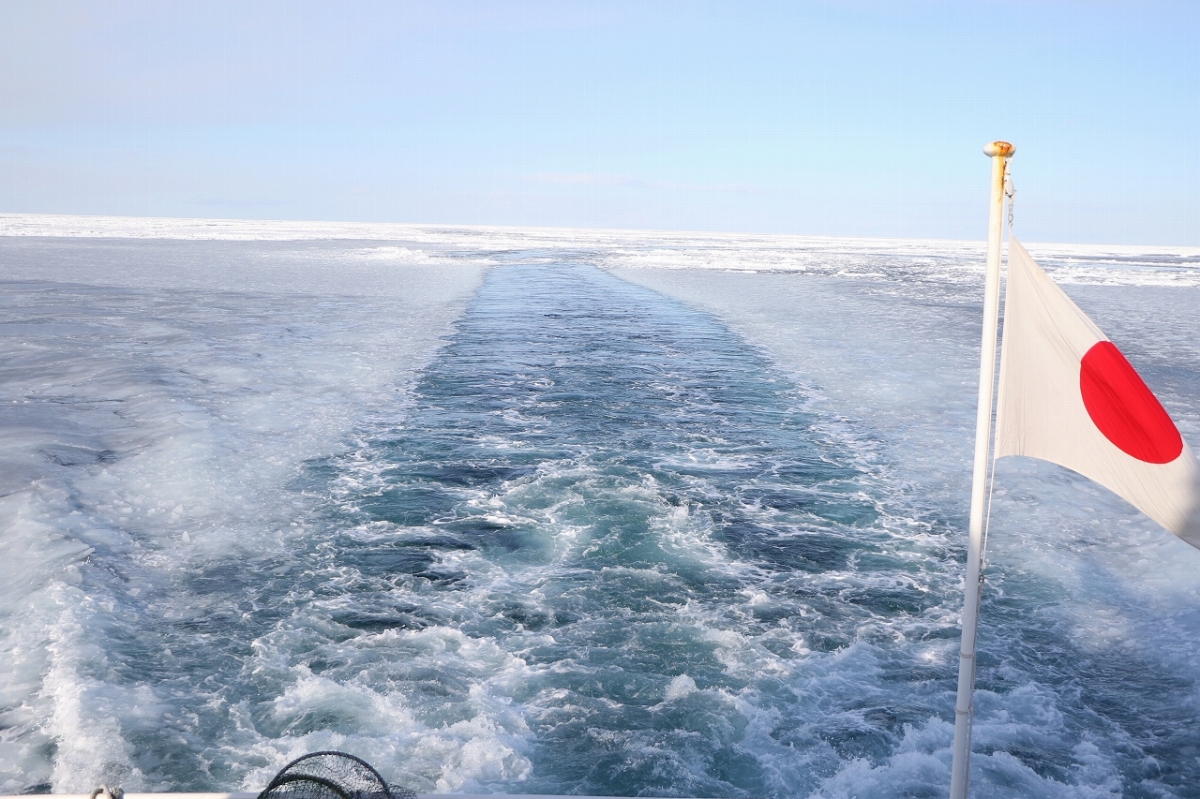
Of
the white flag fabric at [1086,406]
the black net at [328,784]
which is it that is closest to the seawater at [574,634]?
the black net at [328,784]

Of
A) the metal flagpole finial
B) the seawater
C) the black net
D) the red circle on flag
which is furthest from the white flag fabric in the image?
the black net

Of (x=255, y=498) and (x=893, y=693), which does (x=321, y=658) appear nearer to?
(x=255, y=498)

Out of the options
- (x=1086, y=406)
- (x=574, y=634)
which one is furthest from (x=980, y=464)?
(x=574, y=634)

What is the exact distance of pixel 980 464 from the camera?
10.3 feet

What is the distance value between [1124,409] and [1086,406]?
119 millimetres

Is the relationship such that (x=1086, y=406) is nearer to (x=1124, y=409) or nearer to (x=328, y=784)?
(x=1124, y=409)

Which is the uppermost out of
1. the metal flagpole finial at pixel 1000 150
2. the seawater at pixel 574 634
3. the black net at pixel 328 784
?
the metal flagpole finial at pixel 1000 150

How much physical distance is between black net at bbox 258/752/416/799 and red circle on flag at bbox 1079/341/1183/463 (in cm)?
286

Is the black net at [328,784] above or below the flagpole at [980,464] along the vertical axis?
below

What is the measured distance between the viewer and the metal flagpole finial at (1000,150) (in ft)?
9.62

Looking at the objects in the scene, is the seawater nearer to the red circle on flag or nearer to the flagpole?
the flagpole

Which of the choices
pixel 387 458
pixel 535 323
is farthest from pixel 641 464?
pixel 535 323

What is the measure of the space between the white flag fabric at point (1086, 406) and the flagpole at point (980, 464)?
64mm

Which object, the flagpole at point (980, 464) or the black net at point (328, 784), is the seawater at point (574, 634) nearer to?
the black net at point (328, 784)
